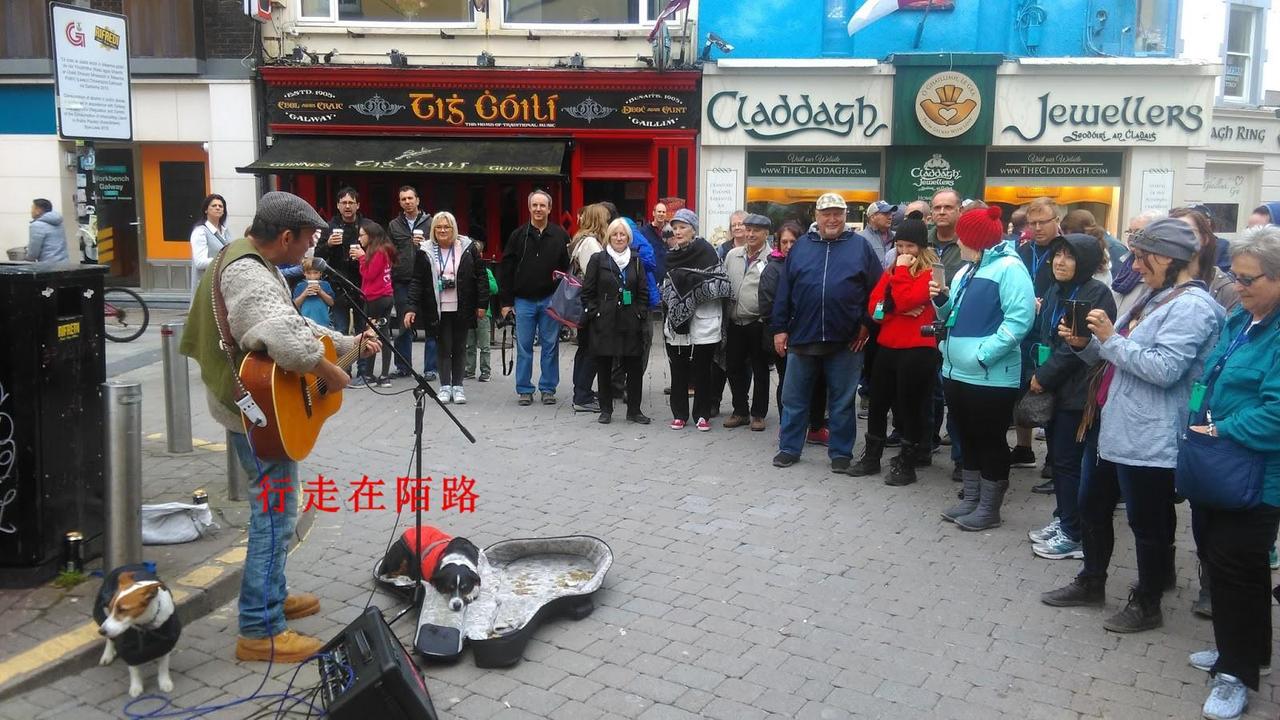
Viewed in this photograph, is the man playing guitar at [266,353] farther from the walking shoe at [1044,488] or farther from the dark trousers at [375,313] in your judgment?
the dark trousers at [375,313]

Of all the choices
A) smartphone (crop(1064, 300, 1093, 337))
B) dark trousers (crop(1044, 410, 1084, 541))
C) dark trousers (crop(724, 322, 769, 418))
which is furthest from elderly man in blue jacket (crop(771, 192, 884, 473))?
smartphone (crop(1064, 300, 1093, 337))

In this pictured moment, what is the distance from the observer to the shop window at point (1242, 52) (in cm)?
1796

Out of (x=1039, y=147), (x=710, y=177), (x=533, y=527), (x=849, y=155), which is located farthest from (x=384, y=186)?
(x=533, y=527)

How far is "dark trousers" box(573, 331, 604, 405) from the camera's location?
30.2 feet

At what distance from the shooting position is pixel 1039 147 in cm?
1633

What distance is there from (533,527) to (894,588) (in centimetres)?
210

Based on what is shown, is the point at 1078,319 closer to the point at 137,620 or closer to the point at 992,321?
the point at 992,321

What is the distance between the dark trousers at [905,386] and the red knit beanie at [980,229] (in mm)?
982

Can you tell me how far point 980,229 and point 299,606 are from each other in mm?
4389

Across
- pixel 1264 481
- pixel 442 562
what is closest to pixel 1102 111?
pixel 1264 481

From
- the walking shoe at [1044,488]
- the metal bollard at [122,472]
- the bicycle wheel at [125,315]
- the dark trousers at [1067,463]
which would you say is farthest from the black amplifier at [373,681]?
the bicycle wheel at [125,315]

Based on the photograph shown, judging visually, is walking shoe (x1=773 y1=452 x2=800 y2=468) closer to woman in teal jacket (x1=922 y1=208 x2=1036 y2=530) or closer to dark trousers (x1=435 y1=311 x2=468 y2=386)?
woman in teal jacket (x1=922 y1=208 x2=1036 y2=530)

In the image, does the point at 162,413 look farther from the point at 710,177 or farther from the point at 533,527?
the point at 710,177

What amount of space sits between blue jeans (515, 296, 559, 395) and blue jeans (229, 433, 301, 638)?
525cm
